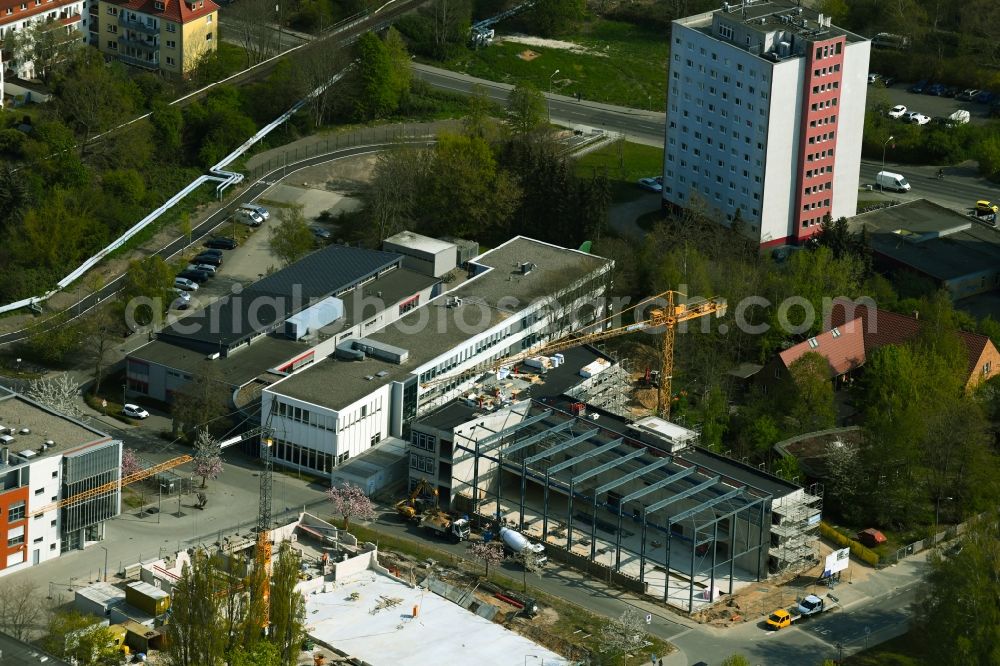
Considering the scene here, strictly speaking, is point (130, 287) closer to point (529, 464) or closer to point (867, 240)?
point (529, 464)

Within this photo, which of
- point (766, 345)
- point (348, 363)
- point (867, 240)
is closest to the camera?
point (348, 363)

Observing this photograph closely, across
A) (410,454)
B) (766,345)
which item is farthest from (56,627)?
(766,345)

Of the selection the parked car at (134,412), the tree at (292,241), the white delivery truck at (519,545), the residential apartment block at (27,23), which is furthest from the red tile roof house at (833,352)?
the residential apartment block at (27,23)

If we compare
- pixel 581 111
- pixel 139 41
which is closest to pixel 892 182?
pixel 581 111

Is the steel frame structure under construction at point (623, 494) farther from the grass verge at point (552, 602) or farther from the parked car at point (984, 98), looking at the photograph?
the parked car at point (984, 98)

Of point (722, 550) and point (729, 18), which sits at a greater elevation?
point (729, 18)

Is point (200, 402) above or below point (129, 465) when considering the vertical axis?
above

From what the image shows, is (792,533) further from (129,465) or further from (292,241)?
(292,241)
